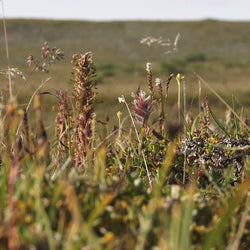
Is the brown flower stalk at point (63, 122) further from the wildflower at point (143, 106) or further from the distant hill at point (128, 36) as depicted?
the distant hill at point (128, 36)

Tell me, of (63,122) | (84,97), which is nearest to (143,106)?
(84,97)

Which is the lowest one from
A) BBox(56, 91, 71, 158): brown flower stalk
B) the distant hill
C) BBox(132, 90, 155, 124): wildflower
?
the distant hill

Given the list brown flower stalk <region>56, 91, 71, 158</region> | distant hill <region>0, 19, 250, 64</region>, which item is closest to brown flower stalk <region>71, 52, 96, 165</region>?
brown flower stalk <region>56, 91, 71, 158</region>

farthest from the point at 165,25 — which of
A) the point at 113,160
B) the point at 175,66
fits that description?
the point at 113,160

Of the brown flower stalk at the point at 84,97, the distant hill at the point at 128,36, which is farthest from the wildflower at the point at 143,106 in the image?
the distant hill at the point at 128,36

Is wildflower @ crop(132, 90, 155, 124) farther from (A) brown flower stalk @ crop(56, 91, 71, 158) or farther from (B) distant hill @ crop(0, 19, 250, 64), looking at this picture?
(B) distant hill @ crop(0, 19, 250, 64)

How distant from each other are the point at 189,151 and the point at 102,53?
31505mm

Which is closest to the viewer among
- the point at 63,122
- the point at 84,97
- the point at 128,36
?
the point at 84,97

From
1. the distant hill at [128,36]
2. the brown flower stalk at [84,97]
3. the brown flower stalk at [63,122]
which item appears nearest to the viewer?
the brown flower stalk at [84,97]

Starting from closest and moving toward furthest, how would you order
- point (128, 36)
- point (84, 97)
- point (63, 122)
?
point (84, 97) < point (63, 122) < point (128, 36)

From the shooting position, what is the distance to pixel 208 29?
4191 centimetres

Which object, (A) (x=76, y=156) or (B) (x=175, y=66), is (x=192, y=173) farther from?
(B) (x=175, y=66)

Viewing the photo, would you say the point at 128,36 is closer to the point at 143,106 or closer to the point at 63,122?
the point at 63,122

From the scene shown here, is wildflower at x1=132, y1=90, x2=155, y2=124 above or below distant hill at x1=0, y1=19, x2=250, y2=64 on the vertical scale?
above
